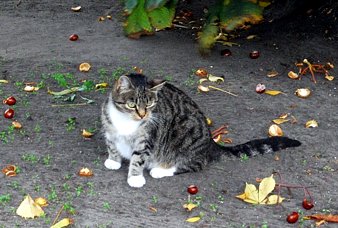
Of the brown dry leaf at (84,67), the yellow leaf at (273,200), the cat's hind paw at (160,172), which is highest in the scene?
the yellow leaf at (273,200)

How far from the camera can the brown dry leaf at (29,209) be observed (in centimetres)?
462

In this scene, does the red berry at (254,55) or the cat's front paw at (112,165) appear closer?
the cat's front paw at (112,165)

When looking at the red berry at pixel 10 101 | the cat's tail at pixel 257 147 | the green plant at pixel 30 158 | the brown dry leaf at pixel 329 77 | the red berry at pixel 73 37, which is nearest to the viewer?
the green plant at pixel 30 158

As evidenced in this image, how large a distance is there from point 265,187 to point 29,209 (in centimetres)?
176

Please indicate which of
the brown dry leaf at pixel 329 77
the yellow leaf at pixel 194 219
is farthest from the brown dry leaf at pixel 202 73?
the yellow leaf at pixel 194 219

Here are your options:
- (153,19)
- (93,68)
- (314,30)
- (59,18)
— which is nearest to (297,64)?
(314,30)

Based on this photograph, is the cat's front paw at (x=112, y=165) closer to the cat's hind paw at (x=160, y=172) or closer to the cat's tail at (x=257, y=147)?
the cat's hind paw at (x=160, y=172)

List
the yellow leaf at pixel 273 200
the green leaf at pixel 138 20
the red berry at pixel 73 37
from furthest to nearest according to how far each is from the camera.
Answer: the red berry at pixel 73 37
the green leaf at pixel 138 20
the yellow leaf at pixel 273 200

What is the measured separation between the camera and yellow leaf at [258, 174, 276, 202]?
493cm

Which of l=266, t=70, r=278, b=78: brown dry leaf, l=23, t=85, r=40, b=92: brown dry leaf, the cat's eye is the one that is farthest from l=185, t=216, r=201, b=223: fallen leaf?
l=266, t=70, r=278, b=78: brown dry leaf

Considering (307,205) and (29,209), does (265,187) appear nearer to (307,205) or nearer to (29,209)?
(307,205)

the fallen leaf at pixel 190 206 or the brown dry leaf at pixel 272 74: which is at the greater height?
the fallen leaf at pixel 190 206

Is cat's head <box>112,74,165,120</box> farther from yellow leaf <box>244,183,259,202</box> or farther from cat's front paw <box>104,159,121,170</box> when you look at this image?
yellow leaf <box>244,183,259,202</box>

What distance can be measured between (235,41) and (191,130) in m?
3.12
